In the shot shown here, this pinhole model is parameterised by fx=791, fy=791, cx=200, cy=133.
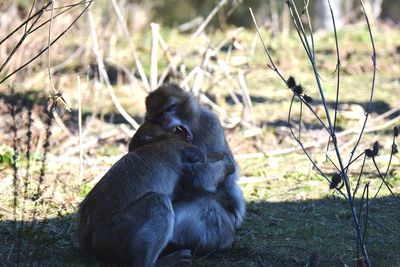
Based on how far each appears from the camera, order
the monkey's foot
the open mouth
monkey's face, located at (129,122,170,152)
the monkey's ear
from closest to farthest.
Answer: the monkey's foot, the monkey's ear, monkey's face, located at (129,122,170,152), the open mouth

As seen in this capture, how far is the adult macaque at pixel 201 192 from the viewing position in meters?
5.54

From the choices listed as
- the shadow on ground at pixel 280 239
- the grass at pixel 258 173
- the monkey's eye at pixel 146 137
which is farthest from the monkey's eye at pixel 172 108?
the shadow on ground at pixel 280 239

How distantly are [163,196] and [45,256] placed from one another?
39.8 inches

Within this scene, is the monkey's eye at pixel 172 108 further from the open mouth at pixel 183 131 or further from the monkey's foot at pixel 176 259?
the monkey's foot at pixel 176 259

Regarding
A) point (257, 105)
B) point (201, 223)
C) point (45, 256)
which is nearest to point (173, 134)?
point (201, 223)

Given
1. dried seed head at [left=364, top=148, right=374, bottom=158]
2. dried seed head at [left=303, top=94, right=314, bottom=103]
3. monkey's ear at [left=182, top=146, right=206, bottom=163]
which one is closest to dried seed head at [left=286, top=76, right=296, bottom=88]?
dried seed head at [left=303, top=94, right=314, bottom=103]

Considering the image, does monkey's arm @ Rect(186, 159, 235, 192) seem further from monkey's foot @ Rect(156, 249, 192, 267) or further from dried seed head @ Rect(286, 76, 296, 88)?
dried seed head @ Rect(286, 76, 296, 88)

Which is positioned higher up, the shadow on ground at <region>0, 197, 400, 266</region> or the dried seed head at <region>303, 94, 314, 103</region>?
the dried seed head at <region>303, 94, 314, 103</region>

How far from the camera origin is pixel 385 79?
544 inches

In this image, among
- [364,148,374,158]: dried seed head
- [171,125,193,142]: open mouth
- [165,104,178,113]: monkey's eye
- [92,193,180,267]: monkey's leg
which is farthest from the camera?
[165,104,178,113]: monkey's eye

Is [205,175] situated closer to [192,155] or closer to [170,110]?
[192,155]

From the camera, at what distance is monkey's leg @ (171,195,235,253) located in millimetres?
5512

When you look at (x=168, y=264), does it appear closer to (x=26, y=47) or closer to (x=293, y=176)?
(x=293, y=176)

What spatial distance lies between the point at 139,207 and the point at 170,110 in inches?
51.2
